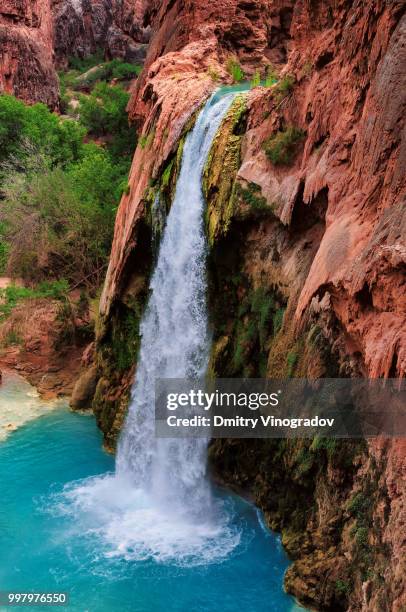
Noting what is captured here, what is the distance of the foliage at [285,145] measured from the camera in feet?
31.4

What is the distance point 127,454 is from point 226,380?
314 centimetres

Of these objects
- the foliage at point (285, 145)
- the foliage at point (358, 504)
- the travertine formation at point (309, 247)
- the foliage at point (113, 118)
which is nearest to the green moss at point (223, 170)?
the travertine formation at point (309, 247)

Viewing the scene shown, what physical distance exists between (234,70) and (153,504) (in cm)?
1094

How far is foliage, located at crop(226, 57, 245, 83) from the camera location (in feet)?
47.4

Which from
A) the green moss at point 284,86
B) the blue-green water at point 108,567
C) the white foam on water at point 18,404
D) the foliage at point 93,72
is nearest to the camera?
the blue-green water at point 108,567

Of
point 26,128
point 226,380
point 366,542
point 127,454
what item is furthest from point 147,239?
point 26,128

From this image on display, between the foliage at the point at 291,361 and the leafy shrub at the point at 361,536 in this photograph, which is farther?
the foliage at the point at 291,361

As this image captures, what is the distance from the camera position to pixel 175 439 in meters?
11.9

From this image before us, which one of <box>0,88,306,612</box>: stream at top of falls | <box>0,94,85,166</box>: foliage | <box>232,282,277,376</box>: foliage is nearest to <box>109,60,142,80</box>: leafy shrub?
<box>0,94,85,166</box>: foliage

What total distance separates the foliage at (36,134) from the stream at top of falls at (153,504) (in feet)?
54.4

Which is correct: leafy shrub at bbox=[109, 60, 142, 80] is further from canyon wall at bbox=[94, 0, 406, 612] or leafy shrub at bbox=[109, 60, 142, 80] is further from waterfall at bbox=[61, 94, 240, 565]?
waterfall at bbox=[61, 94, 240, 565]

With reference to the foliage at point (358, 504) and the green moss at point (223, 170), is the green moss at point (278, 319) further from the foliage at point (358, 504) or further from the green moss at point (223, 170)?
the foliage at point (358, 504)

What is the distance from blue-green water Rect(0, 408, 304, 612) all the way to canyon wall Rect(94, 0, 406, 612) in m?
0.58

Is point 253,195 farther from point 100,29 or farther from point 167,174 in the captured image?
point 100,29
